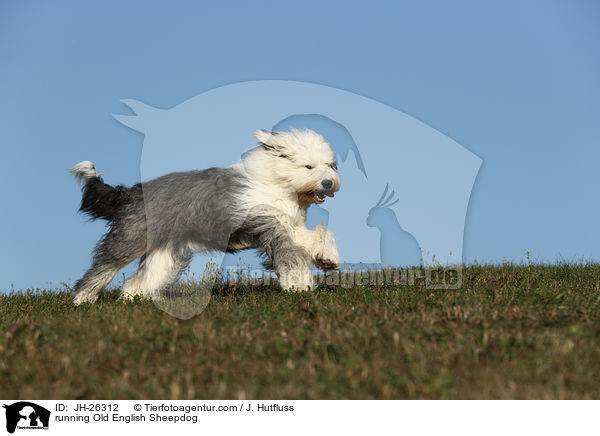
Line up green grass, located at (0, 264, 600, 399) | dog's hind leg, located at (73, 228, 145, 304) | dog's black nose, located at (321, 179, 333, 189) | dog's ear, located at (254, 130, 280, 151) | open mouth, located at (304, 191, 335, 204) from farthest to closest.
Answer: dog's hind leg, located at (73, 228, 145, 304) < dog's ear, located at (254, 130, 280, 151) < open mouth, located at (304, 191, 335, 204) < dog's black nose, located at (321, 179, 333, 189) < green grass, located at (0, 264, 600, 399)

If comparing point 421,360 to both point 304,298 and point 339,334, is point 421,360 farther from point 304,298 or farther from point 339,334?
point 304,298

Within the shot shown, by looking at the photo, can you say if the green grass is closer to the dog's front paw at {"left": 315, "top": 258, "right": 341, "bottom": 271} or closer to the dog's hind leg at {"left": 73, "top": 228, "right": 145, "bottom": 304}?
the dog's front paw at {"left": 315, "top": 258, "right": 341, "bottom": 271}

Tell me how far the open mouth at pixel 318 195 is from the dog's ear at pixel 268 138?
0.87 m

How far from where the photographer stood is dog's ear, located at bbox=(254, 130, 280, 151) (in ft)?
27.1

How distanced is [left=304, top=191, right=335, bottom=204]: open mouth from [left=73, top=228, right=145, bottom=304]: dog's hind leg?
2.73 metres

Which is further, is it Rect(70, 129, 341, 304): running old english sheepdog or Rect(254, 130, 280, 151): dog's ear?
Rect(254, 130, 280, 151): dog's ear

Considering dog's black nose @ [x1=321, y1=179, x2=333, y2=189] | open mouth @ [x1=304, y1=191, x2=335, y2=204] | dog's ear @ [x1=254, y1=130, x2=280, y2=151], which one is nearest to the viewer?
dog's black nose @ [x1=321, y1=179, x2=333, y2=189]

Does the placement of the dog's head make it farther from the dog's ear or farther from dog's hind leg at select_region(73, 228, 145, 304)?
dog's hind leg at select_region(73, 228, 145, 304)

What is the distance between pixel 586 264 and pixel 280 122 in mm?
8408
